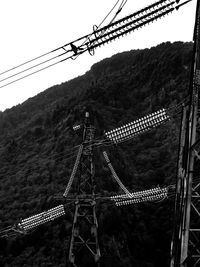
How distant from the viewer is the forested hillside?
139 ft

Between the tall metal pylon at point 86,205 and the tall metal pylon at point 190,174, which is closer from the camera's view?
the tall metal pylon at point 190,174

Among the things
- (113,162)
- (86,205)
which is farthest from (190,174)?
(113,162)

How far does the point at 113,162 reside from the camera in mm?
63875

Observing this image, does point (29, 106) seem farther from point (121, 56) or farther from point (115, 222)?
point (115, 222)

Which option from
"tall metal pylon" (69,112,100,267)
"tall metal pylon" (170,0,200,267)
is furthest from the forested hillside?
"tall metal pylon" (170,0,200,267)

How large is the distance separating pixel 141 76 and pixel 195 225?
68.7m

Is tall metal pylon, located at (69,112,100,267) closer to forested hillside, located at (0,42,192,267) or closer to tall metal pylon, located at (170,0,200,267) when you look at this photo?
forested hillside, located at (0,42,192,267)

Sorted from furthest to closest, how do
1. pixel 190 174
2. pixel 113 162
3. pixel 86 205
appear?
pixel 113 162
pixel 86 205
pixel 190 174

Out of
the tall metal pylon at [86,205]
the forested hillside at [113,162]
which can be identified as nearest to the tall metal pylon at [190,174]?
the tall metal pylon at [86,205]

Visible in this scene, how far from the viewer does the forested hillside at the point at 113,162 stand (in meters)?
42.4

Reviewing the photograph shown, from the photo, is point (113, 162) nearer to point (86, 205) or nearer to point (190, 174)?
point (86, 205)

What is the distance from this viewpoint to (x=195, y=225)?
37094 millimetres

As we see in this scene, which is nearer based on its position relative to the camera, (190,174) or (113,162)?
(190,174)

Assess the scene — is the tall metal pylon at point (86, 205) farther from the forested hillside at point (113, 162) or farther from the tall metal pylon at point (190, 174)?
the tall metal pylon at point (190, 174)
